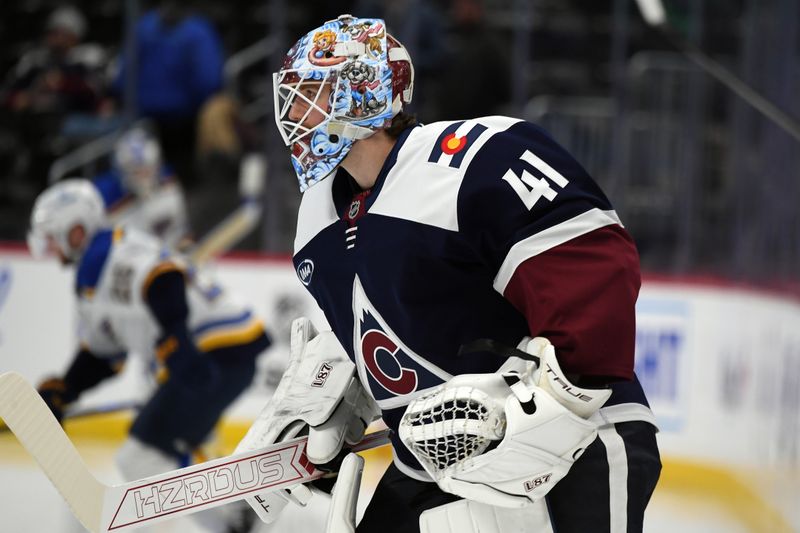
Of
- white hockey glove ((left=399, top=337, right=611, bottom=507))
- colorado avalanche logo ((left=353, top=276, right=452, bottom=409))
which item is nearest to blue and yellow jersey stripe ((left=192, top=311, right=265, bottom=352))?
colorado avalanche logo ((left=353, top=276, right=452, bottom=409))

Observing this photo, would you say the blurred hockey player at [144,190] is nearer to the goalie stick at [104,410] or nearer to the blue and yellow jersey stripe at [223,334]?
the goalie stick at [104,410]

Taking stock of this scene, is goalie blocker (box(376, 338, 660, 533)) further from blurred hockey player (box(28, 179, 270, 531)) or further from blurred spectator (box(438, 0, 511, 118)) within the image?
blurred spectator (box(438, 0, 511, 118))

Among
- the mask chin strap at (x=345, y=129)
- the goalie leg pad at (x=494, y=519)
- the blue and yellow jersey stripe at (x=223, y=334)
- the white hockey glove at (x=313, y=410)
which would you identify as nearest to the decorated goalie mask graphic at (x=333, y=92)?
the mask chin strap at (x=345, y=129)

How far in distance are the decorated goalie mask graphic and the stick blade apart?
1.69 feet

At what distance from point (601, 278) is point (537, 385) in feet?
0.53

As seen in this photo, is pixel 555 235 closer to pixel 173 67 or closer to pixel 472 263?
pixel 472 263

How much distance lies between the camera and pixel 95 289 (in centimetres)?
397

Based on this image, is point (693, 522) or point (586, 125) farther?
point (586, 125)

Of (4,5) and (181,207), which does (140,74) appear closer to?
(181,207)

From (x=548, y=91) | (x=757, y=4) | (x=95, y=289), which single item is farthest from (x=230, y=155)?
(x=757, y=4)

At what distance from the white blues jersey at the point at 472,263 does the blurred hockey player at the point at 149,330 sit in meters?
1.86

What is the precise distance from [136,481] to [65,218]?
7.81 feet

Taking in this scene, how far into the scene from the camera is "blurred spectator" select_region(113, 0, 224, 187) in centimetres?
616

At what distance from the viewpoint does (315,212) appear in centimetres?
189
